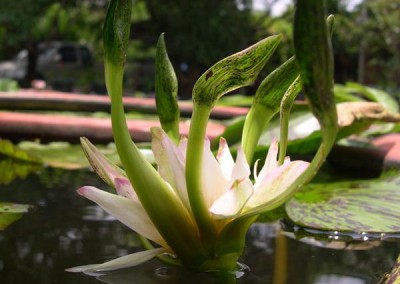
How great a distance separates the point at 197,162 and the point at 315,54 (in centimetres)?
11

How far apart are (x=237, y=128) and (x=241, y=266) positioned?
40cm

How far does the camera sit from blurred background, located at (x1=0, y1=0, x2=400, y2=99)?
27.9 feet

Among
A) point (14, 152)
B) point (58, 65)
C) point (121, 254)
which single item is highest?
point (58, 65)

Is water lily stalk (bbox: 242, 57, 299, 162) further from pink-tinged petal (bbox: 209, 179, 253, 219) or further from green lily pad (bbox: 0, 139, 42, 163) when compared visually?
green lily pad (bbox: 0, 139, 42, 163)

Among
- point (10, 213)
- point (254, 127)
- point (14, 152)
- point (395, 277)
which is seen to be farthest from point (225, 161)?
point (14, 152)

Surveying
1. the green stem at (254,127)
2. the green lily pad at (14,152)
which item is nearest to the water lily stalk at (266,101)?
the green stem at (254,127)

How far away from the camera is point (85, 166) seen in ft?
2.96

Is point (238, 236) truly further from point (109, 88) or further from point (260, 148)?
point (260, 148)

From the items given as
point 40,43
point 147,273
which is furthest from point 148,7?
point 147,273

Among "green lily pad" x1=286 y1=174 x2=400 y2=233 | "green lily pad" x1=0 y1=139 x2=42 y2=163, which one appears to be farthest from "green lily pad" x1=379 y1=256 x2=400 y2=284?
"green lily pad" x1=0 y1=139 x2=42 y2=163

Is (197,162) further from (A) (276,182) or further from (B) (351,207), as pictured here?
(B) (351,207)

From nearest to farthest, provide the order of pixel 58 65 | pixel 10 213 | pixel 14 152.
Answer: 1. pixel 10 213
2. pixel 14 152
3. pixel 58 65

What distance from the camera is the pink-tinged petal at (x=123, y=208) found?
0.37 m

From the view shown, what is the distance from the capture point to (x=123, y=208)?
0.37m
